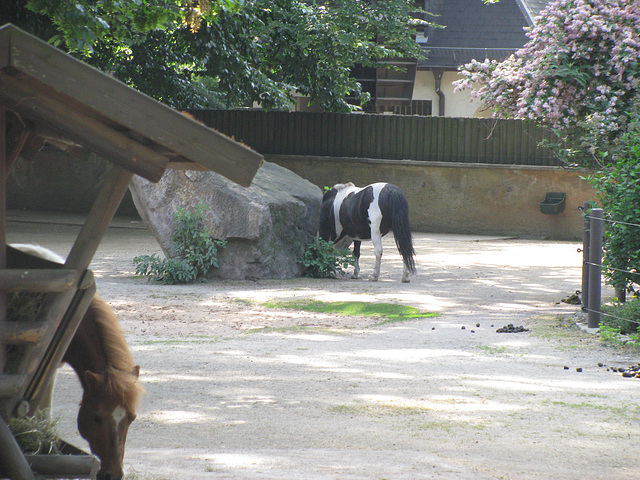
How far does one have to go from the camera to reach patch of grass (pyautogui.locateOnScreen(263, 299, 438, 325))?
8484 mm

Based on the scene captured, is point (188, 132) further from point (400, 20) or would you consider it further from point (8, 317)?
point (400, 20)

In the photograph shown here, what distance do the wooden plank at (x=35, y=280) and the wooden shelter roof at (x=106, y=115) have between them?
44cm

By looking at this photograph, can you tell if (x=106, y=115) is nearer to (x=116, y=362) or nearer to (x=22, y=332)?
(x=22, y=332)

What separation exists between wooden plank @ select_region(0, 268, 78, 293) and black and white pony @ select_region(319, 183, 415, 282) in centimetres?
834

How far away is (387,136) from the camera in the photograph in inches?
755

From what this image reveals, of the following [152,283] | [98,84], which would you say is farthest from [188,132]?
[152,283]

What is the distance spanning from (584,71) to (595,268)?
2486 millimetres

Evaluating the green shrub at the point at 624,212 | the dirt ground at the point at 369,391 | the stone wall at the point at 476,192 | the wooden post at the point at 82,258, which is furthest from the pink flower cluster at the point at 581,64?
the stone wall at the point at 476,192

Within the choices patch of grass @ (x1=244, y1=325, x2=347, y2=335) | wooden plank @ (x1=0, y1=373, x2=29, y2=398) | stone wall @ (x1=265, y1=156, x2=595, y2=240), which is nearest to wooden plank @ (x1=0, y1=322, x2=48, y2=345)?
wooden plank @ (x1=0, y1=373, x2=29, y2=398)

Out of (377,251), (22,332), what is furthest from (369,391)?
(377,251)

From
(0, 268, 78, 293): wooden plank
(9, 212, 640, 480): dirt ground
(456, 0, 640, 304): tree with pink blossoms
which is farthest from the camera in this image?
(456, 0, 640, 304): tree with pink blossoms

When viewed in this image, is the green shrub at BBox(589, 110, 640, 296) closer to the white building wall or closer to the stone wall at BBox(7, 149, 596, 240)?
the stone wall at BBox(7, 149, 596, 240)

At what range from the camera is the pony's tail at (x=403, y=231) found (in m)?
10.8

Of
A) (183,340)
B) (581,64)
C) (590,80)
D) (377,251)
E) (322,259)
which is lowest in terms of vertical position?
(183,340)
